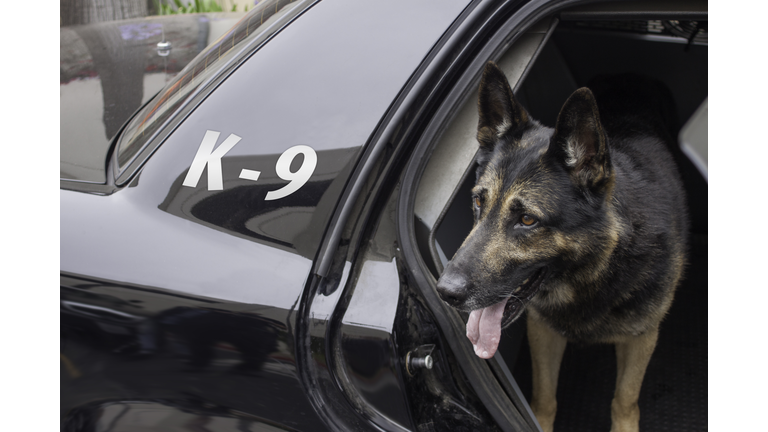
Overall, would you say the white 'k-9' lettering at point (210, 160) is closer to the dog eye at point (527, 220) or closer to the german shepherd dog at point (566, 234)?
the german shepherd dog at point (566, 234)

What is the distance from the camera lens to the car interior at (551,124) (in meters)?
1.80

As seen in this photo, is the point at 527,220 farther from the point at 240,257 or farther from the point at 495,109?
the point at 240,257

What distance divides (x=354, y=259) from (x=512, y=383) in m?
0.73

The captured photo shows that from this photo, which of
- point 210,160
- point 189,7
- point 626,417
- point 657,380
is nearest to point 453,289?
point 210,160

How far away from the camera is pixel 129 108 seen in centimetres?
221

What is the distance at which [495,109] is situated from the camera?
71.2 inches

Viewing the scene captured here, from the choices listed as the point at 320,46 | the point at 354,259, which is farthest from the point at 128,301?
the point at 320,46

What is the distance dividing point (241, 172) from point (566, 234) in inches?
45.0

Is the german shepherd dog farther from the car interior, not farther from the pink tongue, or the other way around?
the car interior

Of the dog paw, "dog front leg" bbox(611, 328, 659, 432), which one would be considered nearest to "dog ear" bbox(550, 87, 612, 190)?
"dog front leg" bbox(611, 328, 659, 432)

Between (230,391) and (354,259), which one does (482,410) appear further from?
(230,391)

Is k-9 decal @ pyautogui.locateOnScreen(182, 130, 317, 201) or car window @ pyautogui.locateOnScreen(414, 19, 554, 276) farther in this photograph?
car window @ pyautogui.locateOnScreen(414, 19, 554, 276)

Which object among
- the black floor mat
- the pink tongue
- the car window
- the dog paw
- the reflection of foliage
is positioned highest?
the car window

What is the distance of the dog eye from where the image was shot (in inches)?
70.9
